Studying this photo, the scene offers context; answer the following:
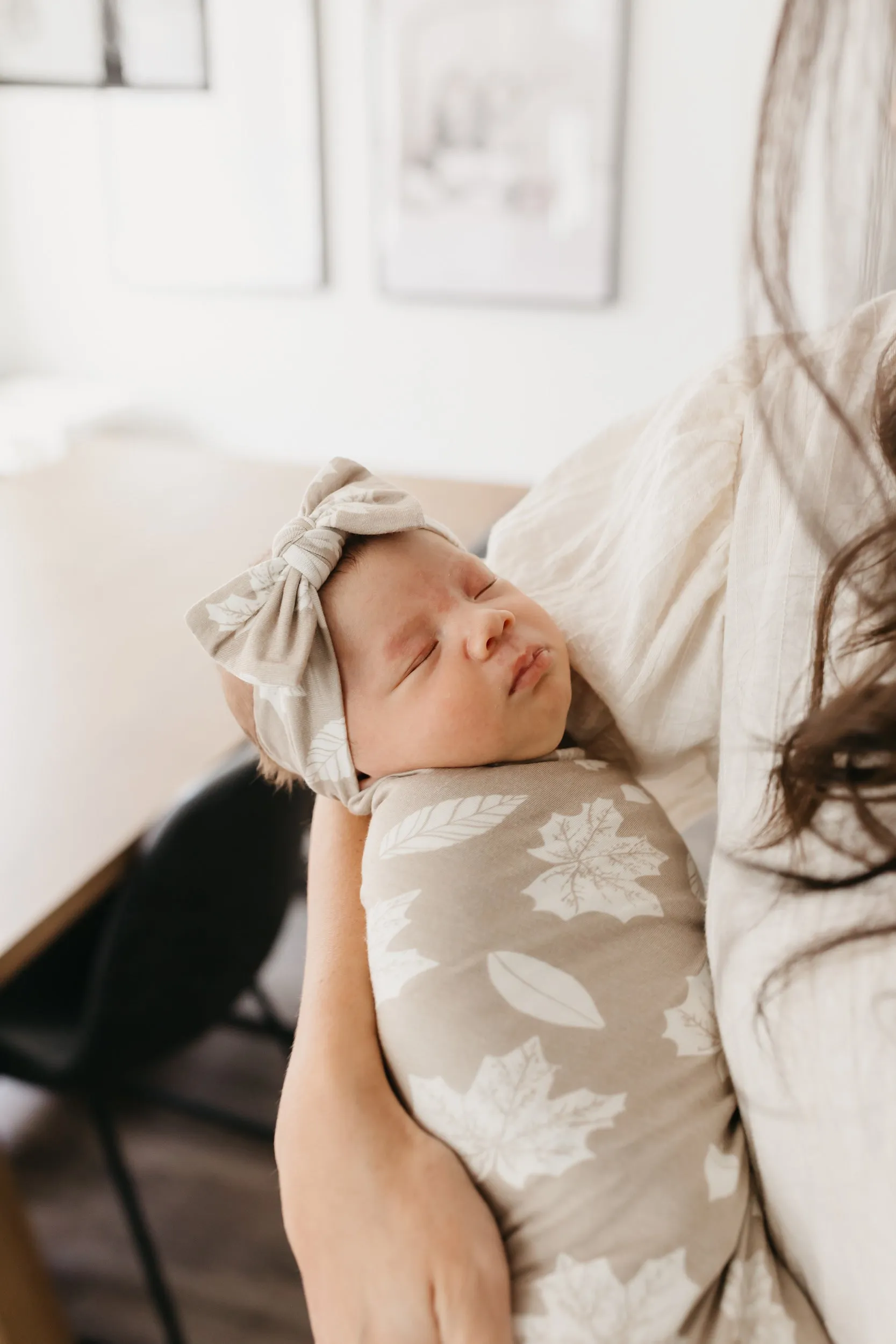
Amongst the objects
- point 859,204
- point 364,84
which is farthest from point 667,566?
point 364,84

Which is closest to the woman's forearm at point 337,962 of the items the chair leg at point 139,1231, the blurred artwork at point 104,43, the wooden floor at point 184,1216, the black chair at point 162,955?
the black chair at point 162,955

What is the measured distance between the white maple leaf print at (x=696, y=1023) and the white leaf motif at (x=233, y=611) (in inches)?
14.6

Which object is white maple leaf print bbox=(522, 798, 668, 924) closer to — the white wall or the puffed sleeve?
the puffed sleeve

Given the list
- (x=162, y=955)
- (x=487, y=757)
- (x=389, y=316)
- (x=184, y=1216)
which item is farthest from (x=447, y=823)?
(x=389, y=316)

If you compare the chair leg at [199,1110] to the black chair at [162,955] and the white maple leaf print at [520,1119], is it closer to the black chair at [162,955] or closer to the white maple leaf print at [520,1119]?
the black chair at [162,955]

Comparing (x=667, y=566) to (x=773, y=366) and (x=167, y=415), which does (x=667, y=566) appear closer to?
(x=773, y=366)

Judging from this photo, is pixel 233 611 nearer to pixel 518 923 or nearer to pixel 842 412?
pixel 518 923

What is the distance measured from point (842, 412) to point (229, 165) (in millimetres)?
2996

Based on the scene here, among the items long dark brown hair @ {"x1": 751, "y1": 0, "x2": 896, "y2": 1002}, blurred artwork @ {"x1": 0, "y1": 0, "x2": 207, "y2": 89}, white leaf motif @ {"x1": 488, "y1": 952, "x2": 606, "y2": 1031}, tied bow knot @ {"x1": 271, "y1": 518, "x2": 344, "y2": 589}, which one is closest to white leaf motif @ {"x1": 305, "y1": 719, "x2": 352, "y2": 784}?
tied bow knot @ {"x1": 271, "y1": 518, "x2": 344, "y2": 589}

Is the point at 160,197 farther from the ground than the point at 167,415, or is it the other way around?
the point at 160,197

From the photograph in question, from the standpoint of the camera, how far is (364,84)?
2.82 metres

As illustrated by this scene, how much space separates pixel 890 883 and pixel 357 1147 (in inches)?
11.8

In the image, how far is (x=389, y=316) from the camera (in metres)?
3.07

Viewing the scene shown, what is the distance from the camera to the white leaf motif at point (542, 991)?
0.56m
